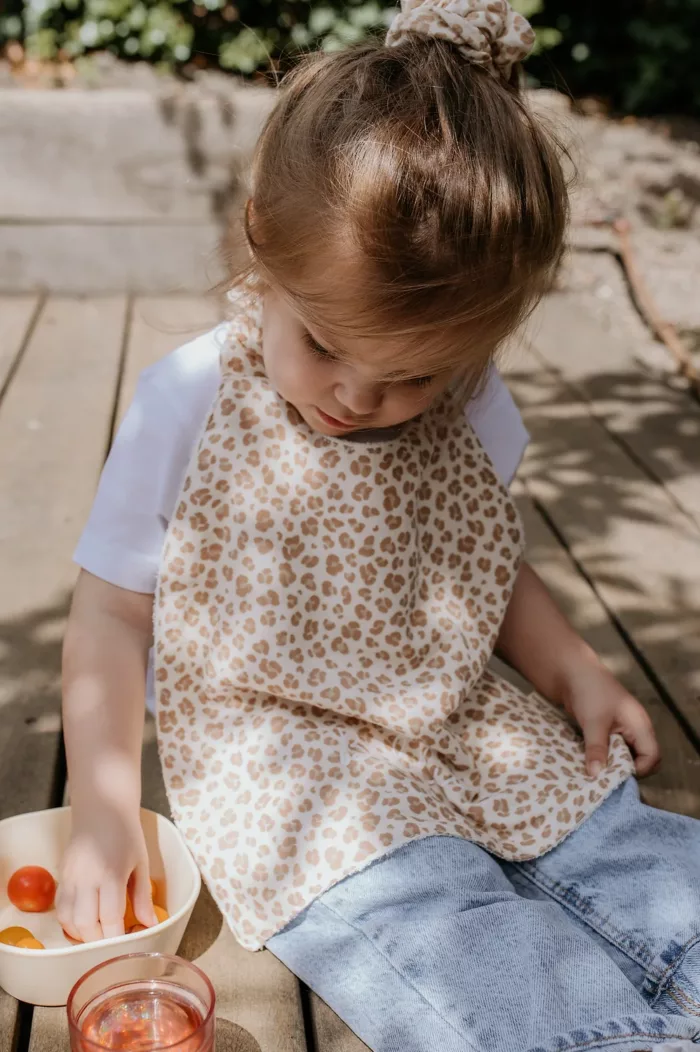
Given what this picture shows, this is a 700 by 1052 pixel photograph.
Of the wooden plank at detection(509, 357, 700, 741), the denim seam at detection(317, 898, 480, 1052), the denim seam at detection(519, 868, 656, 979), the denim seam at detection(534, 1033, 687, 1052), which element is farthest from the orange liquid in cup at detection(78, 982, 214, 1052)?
the wooden plank at detection(509, 357, 700, 741)

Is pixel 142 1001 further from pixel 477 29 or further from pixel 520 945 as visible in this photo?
pixel 477 29

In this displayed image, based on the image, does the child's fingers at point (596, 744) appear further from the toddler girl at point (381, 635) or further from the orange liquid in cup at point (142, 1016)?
the orange liquid in cup at point (142, 1016)

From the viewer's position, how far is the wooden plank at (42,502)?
1.58m

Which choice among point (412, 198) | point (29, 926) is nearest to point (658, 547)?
point (412, 198)

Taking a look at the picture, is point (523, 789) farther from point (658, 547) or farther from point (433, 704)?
point (658, 547)

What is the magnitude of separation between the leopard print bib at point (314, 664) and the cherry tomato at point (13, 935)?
8.3 inches

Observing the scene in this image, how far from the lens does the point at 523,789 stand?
145 centimetres

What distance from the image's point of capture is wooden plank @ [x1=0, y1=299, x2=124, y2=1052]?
158 cm

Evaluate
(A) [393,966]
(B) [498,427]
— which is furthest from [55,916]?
→ (B) [498,427]

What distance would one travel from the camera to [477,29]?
1.33 meters

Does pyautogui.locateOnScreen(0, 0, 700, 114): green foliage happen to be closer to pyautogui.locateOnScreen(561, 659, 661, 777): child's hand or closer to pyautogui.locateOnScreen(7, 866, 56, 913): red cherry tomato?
pyautogui.locateOnScreen(561, 659, 661, 777): child's hand

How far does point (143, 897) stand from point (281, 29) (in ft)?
12.5

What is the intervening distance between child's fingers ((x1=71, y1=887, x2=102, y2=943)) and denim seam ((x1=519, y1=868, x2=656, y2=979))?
0.51 metres

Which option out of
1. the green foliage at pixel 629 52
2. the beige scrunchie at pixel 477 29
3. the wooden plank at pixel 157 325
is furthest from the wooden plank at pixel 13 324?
the green foliage at pixel 629 52
